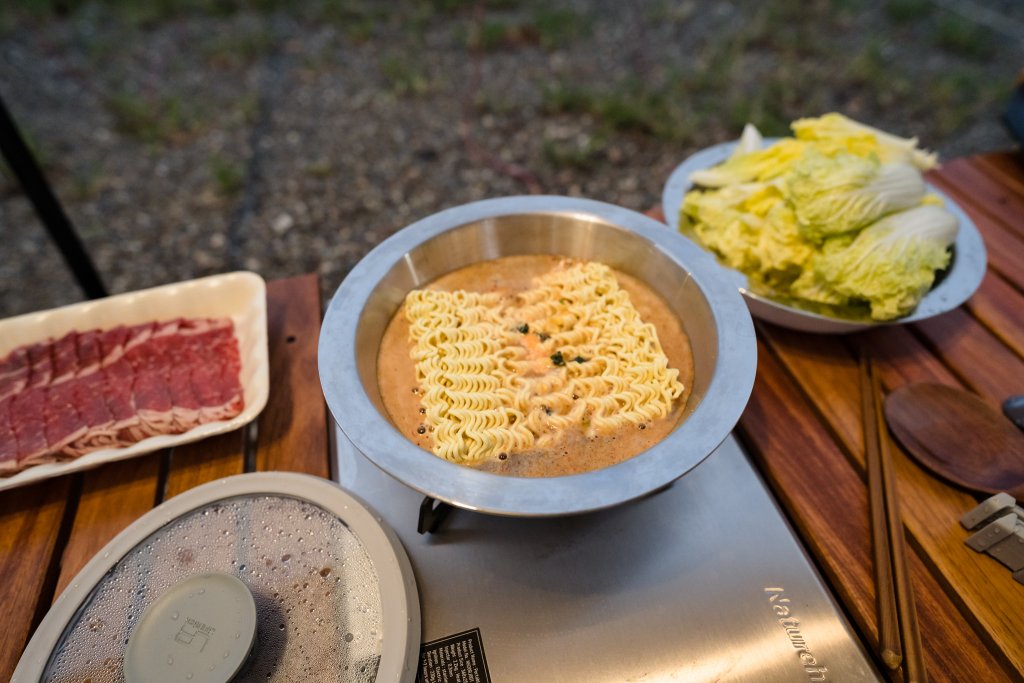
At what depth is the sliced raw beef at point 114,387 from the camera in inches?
93.2

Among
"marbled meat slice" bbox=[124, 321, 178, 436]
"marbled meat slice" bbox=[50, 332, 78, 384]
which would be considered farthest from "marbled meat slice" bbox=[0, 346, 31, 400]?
"marbled meat slice" bbox=[124, 321, 178, 436]

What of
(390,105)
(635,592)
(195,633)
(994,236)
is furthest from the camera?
(390,105)

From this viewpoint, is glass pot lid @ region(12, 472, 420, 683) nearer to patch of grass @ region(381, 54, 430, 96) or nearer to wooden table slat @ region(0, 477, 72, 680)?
wooden table slat @ region(0, 477, 72, 680)

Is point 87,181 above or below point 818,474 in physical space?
below

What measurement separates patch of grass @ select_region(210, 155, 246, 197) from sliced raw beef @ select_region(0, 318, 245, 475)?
11.3 ft

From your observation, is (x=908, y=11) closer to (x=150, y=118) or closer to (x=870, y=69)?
(x=870, y=69)

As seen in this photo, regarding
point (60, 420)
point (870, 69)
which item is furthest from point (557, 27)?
point (60, 420)

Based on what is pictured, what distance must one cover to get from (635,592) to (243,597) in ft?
4.41

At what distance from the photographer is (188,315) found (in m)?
2.95

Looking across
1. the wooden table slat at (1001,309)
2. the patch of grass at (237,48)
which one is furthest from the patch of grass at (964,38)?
the patch of grass at (237,48)

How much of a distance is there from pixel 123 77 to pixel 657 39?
22.7 ft

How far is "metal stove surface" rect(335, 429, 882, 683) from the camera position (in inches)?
76.3

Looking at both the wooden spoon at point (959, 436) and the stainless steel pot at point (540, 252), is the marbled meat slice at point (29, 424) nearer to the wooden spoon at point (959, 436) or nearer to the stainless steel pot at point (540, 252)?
the stainless steel pot at point (540, 252)

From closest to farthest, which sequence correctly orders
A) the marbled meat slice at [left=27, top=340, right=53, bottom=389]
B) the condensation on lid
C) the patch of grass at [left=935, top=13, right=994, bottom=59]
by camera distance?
the condensation on lid < the marbled meat slice at [left=27, top=340, right=53, bottom=389] < the patch of grass at [left=935, top=13, right=994, bottom=59]
